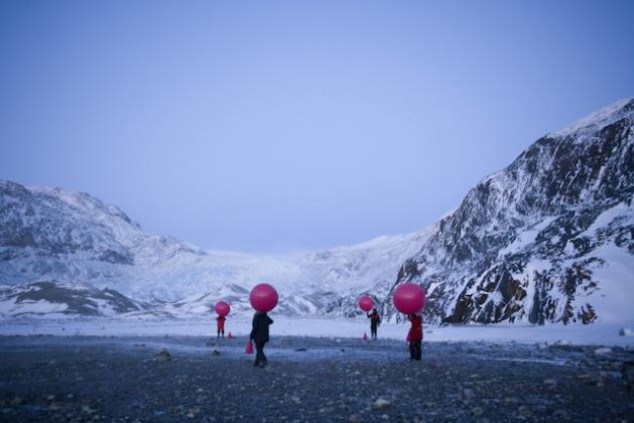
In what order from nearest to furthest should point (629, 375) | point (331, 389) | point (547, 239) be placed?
point (629, 375) → point (331, 389) → point (547, 239)

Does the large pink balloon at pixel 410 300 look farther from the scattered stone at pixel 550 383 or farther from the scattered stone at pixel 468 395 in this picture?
the scattered stone at pixel 468 395

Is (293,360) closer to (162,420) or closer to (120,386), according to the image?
(120,386)

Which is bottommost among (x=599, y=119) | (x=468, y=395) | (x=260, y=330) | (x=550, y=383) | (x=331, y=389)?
(x=331, y=389)

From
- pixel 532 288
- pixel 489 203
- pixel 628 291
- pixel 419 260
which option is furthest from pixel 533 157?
pixel 628 291

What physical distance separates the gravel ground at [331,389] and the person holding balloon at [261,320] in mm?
653

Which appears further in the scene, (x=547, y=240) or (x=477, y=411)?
(x=547, y=240)

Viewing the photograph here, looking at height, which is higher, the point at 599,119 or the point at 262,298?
the point at 599,119

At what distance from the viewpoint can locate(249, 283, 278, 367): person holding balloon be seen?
1858cm

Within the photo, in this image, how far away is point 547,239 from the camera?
5131cm

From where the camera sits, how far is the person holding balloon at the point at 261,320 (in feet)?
61.0

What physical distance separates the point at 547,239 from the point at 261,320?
1640 inches

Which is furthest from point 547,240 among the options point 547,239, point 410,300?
point 410,300

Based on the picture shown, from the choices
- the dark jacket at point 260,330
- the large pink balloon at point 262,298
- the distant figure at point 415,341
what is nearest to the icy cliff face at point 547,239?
the distant figure at point 415,341

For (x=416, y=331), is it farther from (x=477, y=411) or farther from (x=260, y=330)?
(x=477, y=411)
